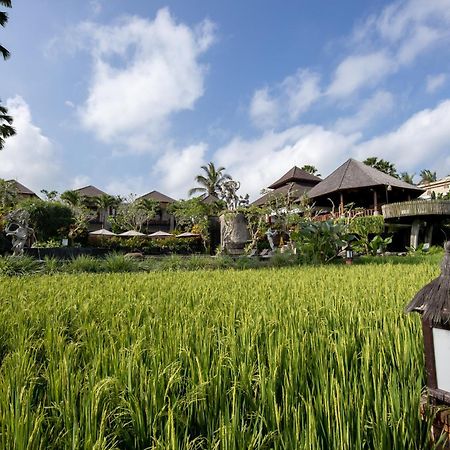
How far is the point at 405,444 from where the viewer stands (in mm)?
1023

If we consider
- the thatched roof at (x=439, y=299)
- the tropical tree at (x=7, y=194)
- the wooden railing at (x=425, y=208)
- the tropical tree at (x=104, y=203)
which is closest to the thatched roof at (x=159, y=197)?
the tropical tree at (x=104, y=203)

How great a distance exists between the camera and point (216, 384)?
1.28m

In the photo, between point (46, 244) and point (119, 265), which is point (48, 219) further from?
point (119, 265)

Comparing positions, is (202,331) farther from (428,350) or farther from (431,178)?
(431,178)

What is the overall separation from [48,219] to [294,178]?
18484 mm

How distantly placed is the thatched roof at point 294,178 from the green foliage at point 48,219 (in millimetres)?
16526

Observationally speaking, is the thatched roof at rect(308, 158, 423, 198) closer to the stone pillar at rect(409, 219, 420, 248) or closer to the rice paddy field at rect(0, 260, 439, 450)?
the stone pillar at rect(409, 219, 420, 248)

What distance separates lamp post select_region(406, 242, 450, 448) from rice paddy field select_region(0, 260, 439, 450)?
6 cm

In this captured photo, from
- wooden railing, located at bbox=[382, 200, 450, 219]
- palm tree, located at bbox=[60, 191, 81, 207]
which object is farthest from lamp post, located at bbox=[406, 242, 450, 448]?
palm tree, located at bbox=[60, 191, 81, 207]

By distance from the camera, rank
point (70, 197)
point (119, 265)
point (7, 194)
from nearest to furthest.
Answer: point (119, 265) < point (7, 194) < point (70, 197)

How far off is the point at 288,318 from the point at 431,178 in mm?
48419

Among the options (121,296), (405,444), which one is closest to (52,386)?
(405,444)

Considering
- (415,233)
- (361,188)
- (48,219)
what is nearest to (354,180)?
(361,188)

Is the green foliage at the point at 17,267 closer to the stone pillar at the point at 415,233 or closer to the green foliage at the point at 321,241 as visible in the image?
the green foliage at the point at 321,241
